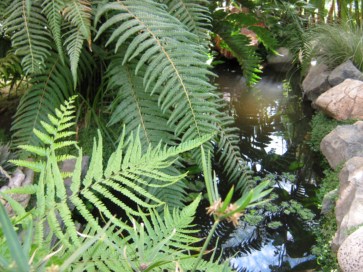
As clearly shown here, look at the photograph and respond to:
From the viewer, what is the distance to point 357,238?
151cm

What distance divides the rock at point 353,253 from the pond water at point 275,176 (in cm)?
38

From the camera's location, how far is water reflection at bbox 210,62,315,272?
1.97 m

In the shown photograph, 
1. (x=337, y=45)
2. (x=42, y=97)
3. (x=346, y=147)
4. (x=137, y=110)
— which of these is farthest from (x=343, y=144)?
(x=42, y=97)

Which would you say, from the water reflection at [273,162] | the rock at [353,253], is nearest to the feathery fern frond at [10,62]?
the water reflection at [273,162]

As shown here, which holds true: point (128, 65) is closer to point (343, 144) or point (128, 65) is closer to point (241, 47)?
point (241, 47)

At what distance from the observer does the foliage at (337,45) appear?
3.56 meters

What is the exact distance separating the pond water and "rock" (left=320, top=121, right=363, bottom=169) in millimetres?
186

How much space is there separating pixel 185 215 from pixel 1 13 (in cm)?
149

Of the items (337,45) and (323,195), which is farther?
(337,45)

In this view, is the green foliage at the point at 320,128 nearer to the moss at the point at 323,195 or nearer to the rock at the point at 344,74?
the moss at the point at 323,195

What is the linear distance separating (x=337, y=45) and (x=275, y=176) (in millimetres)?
1666

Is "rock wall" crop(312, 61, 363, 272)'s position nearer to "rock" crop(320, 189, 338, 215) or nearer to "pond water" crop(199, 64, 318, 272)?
"rock" crop(320, 189, 338, 215)

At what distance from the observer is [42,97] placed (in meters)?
1.98

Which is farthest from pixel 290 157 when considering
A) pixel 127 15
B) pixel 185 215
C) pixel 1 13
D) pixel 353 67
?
pixel 185 215
